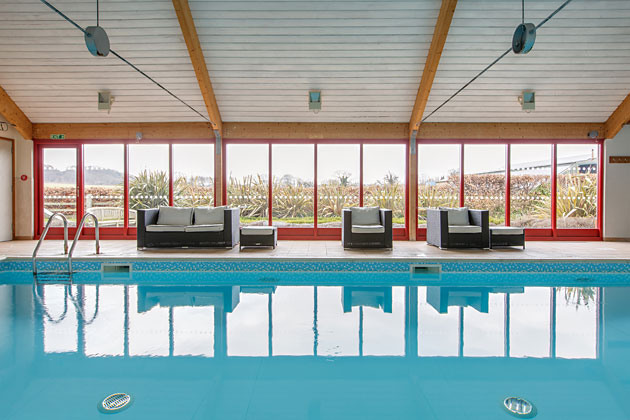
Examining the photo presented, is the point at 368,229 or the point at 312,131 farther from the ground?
the point at 312,131

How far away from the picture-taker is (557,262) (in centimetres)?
575

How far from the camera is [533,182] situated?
27.8ft

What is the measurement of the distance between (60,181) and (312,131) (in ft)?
19.0

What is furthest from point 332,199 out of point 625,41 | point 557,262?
point 625,41

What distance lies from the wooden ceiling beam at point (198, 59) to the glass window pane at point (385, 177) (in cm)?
331

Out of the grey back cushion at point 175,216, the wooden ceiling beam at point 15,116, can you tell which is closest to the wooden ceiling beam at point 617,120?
the grey back cushion at point 175,216

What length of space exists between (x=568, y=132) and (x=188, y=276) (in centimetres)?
825

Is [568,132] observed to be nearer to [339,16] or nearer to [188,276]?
[339,16]

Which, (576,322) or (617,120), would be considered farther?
(617,120)

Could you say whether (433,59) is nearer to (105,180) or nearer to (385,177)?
(385,177)

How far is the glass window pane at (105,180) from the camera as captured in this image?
8555 mm

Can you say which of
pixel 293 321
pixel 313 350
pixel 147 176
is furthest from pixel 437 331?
pixel 147 176

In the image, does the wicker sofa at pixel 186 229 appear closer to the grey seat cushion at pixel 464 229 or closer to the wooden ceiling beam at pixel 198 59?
the wooden ceiling beam at pixel 198 59

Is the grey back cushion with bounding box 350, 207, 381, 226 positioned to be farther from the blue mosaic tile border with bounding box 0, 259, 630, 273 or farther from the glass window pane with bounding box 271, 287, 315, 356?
the glass window pane with bounding box 271, 287, 315, 356
